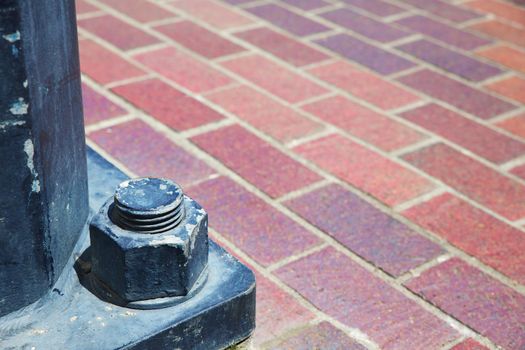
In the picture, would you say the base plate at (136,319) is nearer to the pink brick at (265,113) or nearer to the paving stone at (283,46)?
the pink brick at (265,113)

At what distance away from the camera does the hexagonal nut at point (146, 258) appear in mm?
1400

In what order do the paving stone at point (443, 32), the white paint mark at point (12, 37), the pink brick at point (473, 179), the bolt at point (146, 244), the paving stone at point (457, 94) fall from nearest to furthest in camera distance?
the white paint mark at point (12, 37) → the bolt at point (146, 244) → the pink brick at point (473, 179) → the paving stone at point (457, 94) → the paving stone at point (443, 32)

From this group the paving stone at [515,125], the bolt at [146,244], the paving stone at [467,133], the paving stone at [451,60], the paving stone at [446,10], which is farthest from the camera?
the paving stone at [446,10]

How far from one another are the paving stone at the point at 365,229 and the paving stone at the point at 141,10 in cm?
144

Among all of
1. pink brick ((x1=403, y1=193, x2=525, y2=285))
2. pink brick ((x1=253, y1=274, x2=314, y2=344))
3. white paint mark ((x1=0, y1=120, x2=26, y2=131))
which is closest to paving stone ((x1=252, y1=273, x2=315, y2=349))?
pink brick ((x1=253, y1=274, x2=314, y2=344))

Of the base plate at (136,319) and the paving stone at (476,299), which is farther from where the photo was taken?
the paving stone at (476,299)

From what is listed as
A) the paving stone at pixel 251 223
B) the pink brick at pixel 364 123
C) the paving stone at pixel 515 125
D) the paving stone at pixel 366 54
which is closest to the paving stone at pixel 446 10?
the paving stone at pixel 366 54

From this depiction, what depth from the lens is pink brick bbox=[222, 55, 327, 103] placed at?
2744 millimetres

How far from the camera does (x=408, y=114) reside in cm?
264

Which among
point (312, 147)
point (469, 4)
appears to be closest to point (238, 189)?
point (312, 147)

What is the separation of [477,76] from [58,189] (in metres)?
1.96

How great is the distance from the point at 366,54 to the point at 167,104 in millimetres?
894

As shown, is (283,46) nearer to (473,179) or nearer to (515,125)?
(515,125)

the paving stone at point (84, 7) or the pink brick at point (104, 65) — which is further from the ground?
the paving stone at point (84, 7)
